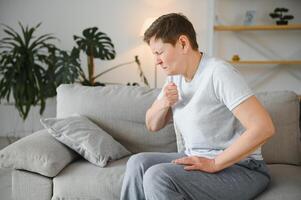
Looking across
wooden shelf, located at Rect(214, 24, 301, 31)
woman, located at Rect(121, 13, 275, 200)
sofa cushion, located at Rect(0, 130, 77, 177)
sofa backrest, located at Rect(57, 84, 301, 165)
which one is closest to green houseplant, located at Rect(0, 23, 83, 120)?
sofa backrest, located at Rect(57, 84, 301, 165)

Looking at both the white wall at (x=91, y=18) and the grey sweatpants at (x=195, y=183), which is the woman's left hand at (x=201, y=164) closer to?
the grey sweatpants at (x=195, y=183)

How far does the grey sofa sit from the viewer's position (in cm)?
171

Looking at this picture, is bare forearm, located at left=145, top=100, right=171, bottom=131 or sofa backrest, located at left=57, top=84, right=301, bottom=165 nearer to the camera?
bare forearm, located at left=145, top=100, right=171, bottom=131

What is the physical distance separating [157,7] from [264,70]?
1221 millimetres

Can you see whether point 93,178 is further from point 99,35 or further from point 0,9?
point 0,9

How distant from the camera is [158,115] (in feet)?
5.31

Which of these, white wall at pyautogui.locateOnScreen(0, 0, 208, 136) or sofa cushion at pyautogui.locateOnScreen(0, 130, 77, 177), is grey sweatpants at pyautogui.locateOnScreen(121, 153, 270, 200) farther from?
white wall at pyautogui.locateOnScreen(0, 0, 208, 136)


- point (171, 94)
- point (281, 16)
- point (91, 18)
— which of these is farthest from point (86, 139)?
point (281, 16)

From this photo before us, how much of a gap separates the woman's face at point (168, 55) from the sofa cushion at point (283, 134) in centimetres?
72

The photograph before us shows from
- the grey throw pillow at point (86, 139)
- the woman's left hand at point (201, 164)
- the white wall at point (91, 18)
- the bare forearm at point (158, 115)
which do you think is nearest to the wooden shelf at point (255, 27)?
the white wall at point (91, 18)

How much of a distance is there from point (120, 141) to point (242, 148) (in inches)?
35.6

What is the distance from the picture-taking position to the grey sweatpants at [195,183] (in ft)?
4.21

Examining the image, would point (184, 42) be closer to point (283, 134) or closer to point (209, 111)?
point (209, 111)

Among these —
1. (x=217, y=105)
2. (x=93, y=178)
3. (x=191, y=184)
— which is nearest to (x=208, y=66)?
(x=217, y=105)
